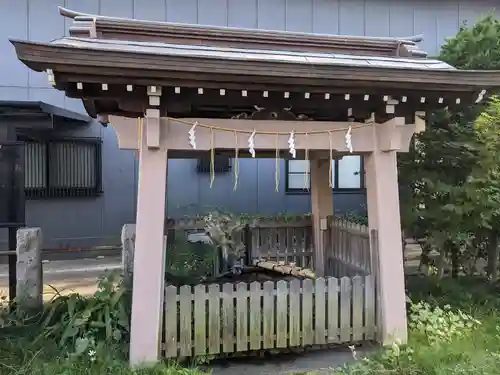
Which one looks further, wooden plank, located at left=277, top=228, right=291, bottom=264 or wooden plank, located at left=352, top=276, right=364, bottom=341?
wooden plank, located at left=277, top=228, right=291, bottom=264

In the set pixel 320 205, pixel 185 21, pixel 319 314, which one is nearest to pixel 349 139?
pixel 319 314

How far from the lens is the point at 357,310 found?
5.30 meters

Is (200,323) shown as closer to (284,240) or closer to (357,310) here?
(357,310)

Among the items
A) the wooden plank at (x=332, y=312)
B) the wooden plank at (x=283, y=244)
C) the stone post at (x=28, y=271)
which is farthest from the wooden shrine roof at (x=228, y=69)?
the wooden plank at (x=283, y=244)

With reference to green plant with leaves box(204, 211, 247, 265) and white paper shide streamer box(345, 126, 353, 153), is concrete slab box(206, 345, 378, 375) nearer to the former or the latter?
white paper shide streamer box(345, 126, 353, 153)

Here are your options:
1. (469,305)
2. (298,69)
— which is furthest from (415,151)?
(298,69)

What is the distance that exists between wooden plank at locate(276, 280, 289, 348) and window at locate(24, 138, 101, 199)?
783cm

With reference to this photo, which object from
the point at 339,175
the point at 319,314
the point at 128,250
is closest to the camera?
the point at 319,314

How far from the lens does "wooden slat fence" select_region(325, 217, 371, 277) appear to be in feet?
19.2

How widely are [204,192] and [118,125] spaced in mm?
7333

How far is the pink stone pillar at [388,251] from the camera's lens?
523 cm

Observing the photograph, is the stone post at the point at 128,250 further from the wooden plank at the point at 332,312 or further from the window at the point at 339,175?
the window at the point at 339,175

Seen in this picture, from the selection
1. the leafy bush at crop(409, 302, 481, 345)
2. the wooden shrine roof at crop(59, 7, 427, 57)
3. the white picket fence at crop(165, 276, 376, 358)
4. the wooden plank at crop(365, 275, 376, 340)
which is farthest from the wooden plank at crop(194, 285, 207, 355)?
the wooden shrine roof at crop(59, 7, 427, 57)

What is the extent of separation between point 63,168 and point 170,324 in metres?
7.87
